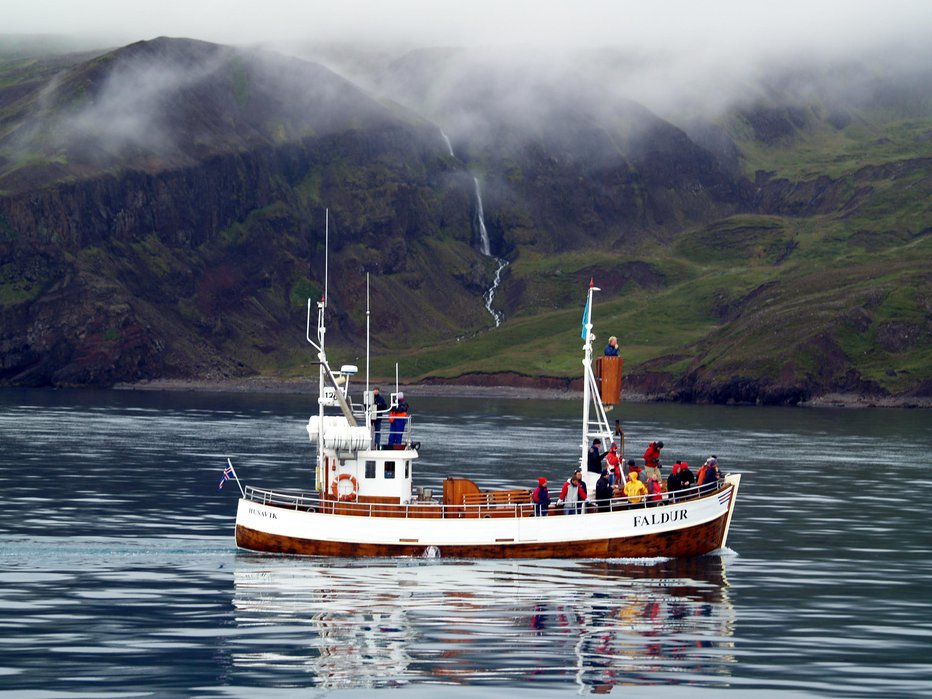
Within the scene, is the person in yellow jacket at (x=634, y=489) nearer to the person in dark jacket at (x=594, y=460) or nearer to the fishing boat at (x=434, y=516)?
the fishing boat at (x=434, y=516)

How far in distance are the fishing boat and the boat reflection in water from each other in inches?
31.3

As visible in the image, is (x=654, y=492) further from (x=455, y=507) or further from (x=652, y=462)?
(x=455, y=507)

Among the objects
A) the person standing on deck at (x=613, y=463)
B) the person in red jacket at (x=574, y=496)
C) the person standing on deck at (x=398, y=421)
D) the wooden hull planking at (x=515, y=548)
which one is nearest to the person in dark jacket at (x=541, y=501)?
the person in red jacket at (x=574, y=496)

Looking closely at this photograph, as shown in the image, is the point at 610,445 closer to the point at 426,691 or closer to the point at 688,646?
the point at 688,646

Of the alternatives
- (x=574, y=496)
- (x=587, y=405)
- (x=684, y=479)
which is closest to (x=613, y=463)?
(x=587, y=405)

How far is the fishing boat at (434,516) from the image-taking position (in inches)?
2243

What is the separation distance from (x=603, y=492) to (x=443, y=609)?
12305mm

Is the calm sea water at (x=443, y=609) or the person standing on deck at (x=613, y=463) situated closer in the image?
the calm sea water at (x=443, y=609)

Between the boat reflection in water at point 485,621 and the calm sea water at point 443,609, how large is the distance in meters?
0.12

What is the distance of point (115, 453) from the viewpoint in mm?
111750

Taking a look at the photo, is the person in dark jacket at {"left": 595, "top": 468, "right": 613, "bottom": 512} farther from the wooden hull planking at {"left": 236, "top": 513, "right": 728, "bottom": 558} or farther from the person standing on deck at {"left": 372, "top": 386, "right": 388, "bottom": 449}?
the person standing on deck at {"left": 372, "top": 386, "right": 388, "bottom": 449}

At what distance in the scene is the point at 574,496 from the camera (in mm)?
57812

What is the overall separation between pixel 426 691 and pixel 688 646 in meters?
9.57

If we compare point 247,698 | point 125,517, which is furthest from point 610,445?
point 247,698
